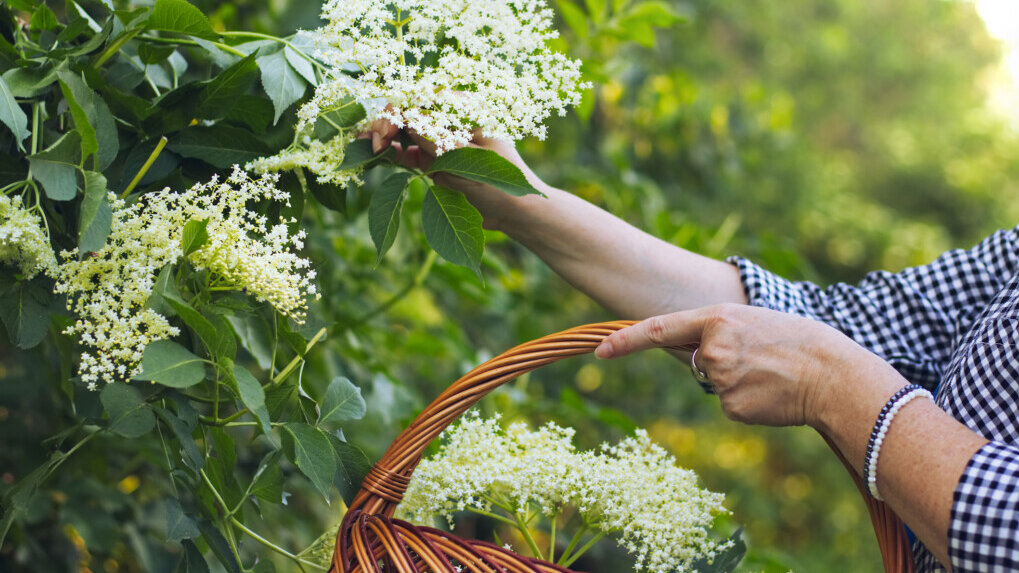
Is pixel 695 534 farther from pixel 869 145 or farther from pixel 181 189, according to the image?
pixel 869 145

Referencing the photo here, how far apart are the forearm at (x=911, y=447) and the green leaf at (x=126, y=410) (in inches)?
18.3

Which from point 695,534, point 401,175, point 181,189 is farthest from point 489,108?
point 695,534

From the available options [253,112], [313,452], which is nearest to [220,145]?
[253,112]

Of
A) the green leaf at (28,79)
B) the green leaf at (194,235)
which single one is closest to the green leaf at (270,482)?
the green leaf at (194,235)

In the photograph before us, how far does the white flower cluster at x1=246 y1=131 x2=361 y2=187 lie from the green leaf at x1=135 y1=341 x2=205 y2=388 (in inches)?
6.2

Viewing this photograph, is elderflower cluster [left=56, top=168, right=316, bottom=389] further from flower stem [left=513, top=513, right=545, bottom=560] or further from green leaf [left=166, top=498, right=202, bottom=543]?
flower stem [left=513, top=513, right=545, bottom=560]

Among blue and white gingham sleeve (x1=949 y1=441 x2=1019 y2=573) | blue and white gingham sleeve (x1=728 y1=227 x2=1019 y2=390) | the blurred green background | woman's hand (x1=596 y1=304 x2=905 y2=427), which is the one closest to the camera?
blue and white gingham sleeve (x1=949 y1=441 x2=1019 y2=573)

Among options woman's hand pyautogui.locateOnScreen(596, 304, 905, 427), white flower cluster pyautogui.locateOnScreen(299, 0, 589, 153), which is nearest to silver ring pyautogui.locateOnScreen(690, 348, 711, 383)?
woman's hand pyautogui.locateOnScreen(596, 304, 905, 427)

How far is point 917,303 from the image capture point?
2.47 feet

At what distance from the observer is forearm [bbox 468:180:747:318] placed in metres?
0.77

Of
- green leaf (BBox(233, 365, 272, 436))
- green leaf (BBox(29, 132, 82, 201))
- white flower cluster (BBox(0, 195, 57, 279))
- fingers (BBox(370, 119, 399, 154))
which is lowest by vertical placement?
green leaf (BBox(233, 365, 272, 436))

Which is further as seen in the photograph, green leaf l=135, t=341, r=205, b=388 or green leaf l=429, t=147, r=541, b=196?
green leaf l=429, t=147, r=541, b=196

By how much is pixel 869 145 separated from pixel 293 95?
452 centimetres

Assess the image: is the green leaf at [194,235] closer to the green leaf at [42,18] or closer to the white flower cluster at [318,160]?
the white flower cluster at [318,160]
